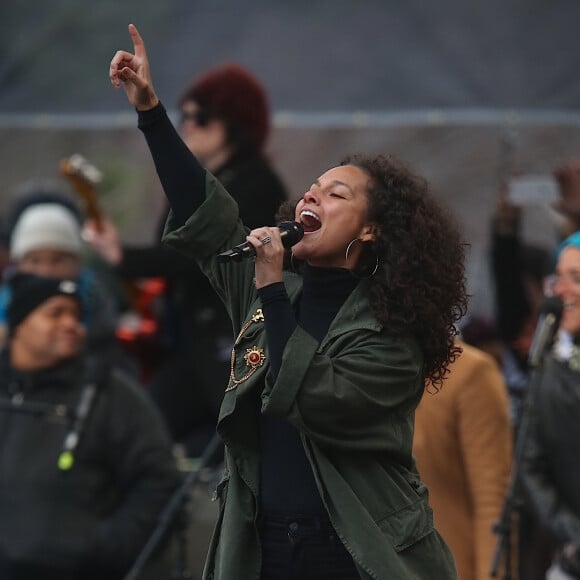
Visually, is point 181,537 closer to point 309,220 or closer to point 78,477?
point 78,477

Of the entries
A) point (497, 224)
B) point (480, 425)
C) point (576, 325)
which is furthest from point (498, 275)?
point (480, 425)

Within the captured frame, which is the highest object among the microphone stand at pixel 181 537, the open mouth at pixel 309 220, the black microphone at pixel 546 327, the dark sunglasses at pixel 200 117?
the open mouth at pixel 309 220

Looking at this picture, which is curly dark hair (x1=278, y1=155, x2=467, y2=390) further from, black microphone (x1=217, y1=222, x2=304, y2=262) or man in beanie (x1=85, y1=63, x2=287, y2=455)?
man in beanie (x1=85, y1=63, x2=287, y2=455)

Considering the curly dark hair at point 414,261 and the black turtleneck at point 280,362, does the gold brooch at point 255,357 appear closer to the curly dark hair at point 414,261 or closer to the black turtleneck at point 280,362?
the black turtleneck at point 280,362

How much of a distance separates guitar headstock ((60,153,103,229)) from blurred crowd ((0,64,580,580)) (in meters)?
0.02

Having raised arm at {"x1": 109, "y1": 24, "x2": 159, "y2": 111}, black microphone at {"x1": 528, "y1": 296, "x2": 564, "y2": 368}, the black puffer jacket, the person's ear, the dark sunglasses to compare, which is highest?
raised arm at {"x1": 109, "y1": 24, "x2": 159, "y2": 111}

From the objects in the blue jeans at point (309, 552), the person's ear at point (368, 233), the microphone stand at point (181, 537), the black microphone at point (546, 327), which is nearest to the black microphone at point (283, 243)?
the person's ear at point (368, 233)

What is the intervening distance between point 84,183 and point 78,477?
178cm

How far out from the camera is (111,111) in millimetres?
7355

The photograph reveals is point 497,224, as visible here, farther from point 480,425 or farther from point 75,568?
point 75,568

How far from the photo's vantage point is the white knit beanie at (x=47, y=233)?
288 inches

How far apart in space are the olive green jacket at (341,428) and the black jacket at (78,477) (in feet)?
6.95

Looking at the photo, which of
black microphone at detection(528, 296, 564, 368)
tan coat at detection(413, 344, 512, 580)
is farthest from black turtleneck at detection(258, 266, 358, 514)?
tan coat at detection(413, 344, 512, 580)

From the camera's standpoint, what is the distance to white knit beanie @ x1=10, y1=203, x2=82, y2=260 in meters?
7.31
